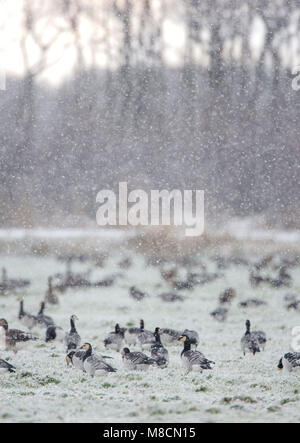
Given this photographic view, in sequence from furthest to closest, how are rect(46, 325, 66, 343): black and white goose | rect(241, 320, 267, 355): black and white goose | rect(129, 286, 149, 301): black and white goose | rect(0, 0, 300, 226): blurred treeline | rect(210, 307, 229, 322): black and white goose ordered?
rect(0, 0, 300, 226): blurred treeline → rect(129, 286, 149, 301): black and white goose → rect(210, 307, 229, 322): black and white goose → rect(46, 325, 66, 343): black and white goose → rect(241, 320, 267, 355): black and white goose

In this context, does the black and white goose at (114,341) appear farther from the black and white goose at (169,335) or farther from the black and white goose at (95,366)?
the black and white goose at (95,366)

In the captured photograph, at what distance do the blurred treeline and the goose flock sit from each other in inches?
30.4

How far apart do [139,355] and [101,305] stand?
1800 millimetres

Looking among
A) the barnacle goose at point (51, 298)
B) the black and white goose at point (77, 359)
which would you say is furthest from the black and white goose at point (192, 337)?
the barnacle goose at point (51, 298)

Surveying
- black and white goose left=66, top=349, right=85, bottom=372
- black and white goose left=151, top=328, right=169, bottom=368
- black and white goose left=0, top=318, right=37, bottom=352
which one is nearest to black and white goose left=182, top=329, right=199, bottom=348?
black and white goose left=151, top=328, right=169, bottom=368

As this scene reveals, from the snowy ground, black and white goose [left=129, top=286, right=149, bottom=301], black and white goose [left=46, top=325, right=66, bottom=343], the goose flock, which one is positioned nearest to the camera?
the snowy ground

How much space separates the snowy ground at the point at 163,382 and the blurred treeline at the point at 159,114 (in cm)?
182

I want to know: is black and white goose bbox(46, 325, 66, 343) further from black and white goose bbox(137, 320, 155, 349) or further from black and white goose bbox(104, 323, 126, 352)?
black and white goose bbox(137, 320, 155, 349)
